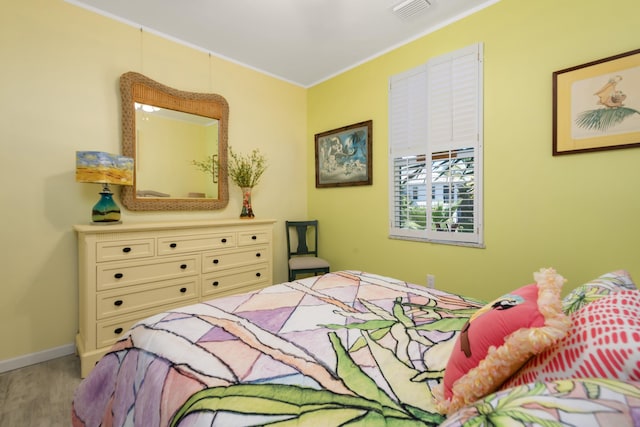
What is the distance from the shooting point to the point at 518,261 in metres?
2.27

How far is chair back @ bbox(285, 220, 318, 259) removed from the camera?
3.73 meters

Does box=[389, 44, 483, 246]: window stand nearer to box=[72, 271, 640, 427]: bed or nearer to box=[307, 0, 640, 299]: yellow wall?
box=[307, 0, 640, 299]: yellow wall

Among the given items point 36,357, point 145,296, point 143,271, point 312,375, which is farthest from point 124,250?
point 312,375

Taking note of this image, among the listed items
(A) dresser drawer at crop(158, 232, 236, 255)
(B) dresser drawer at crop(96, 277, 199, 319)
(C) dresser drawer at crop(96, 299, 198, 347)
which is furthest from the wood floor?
(A) dresser drawer at crop(158, 232, 236, 255)

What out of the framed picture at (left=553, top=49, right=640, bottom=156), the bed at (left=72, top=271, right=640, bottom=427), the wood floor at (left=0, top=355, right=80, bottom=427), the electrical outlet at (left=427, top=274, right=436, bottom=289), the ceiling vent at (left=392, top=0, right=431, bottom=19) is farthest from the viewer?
the electrical outlet at (left=427, top=274, right=436, bottom=289)

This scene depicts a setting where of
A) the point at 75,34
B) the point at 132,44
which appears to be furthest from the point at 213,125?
the point at 75,34

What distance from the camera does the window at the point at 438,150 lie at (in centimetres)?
247

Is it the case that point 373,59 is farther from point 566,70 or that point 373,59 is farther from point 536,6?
point 566,70

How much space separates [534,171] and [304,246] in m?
2.53

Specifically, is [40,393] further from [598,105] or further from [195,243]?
[598,105]

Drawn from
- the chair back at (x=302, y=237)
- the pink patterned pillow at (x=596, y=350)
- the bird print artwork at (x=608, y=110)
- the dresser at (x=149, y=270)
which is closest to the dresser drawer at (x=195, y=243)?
the dresser at (x=149, y=270)

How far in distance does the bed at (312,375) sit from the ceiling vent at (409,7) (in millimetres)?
2317

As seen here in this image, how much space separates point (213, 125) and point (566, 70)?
3.11m

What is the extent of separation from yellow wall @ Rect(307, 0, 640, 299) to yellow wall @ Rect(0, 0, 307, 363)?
2.66 metres
